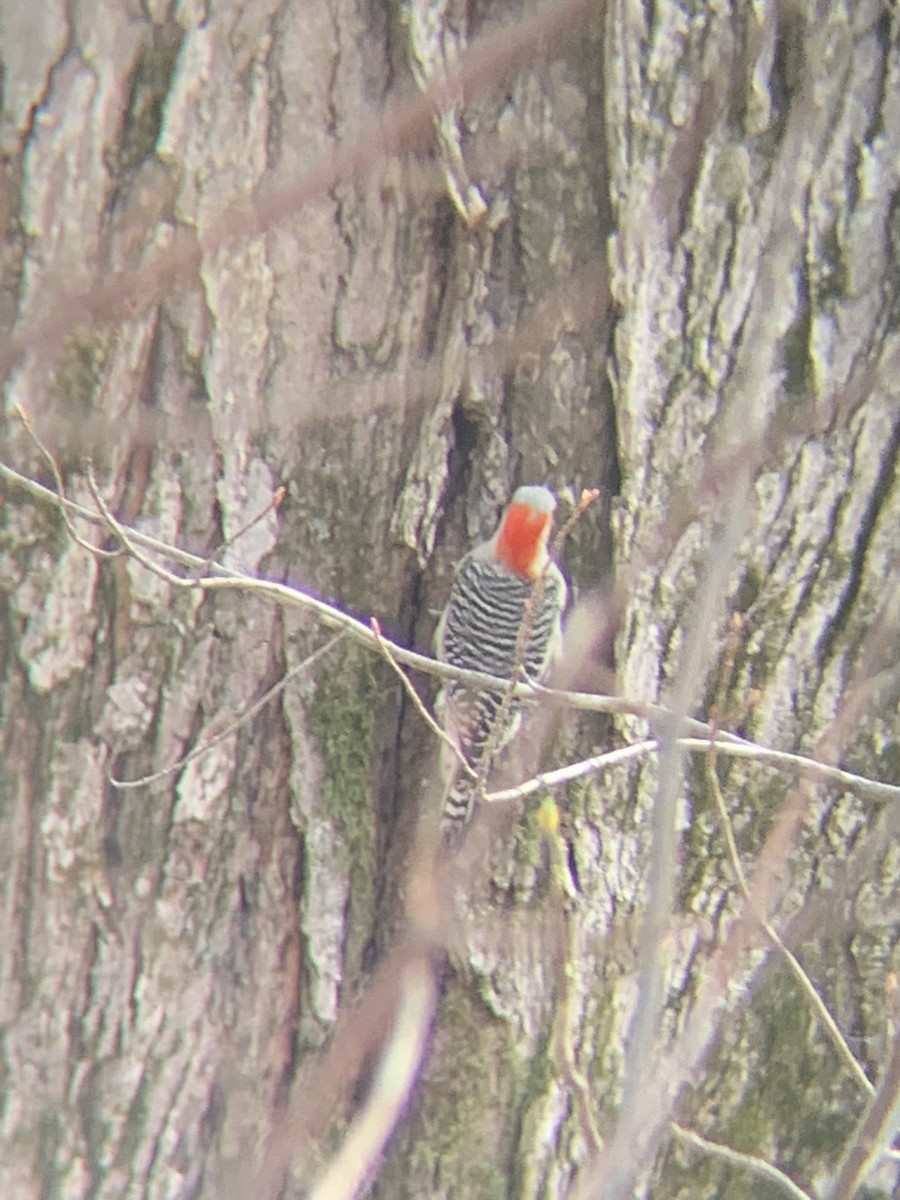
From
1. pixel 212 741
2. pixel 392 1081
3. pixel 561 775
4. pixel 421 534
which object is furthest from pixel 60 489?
pixel 392 1081

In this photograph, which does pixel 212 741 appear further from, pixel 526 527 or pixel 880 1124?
pixel 880 1124

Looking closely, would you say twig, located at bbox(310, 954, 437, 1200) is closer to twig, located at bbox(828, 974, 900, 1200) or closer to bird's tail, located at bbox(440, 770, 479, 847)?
bird's tail, located at bbox(440, 770, 479, 847)

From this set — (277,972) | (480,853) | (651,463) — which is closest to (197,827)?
(277,972)

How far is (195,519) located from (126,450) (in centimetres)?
16

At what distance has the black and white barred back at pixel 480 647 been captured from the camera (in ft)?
7.89

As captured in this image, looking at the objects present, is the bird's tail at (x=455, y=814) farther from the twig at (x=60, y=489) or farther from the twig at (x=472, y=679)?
the twig at (x=60, y=489)

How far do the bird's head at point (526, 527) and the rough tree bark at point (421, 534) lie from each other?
4 cm

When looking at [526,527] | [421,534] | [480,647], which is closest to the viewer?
[421,534]

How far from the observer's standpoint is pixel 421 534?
233 cm

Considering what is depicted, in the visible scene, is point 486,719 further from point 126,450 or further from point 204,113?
point 204,113

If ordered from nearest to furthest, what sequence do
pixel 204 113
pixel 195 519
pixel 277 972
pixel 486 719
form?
pixel 204 113 < pixel 195 519 < pixel 277 972 < pixel 486 719

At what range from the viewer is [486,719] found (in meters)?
3.06

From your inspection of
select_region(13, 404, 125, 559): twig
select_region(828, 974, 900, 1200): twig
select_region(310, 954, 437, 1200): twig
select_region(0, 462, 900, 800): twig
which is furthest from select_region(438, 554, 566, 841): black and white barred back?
select_region(828, 974, 900, 1200): twig

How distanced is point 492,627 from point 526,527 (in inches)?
21.9
